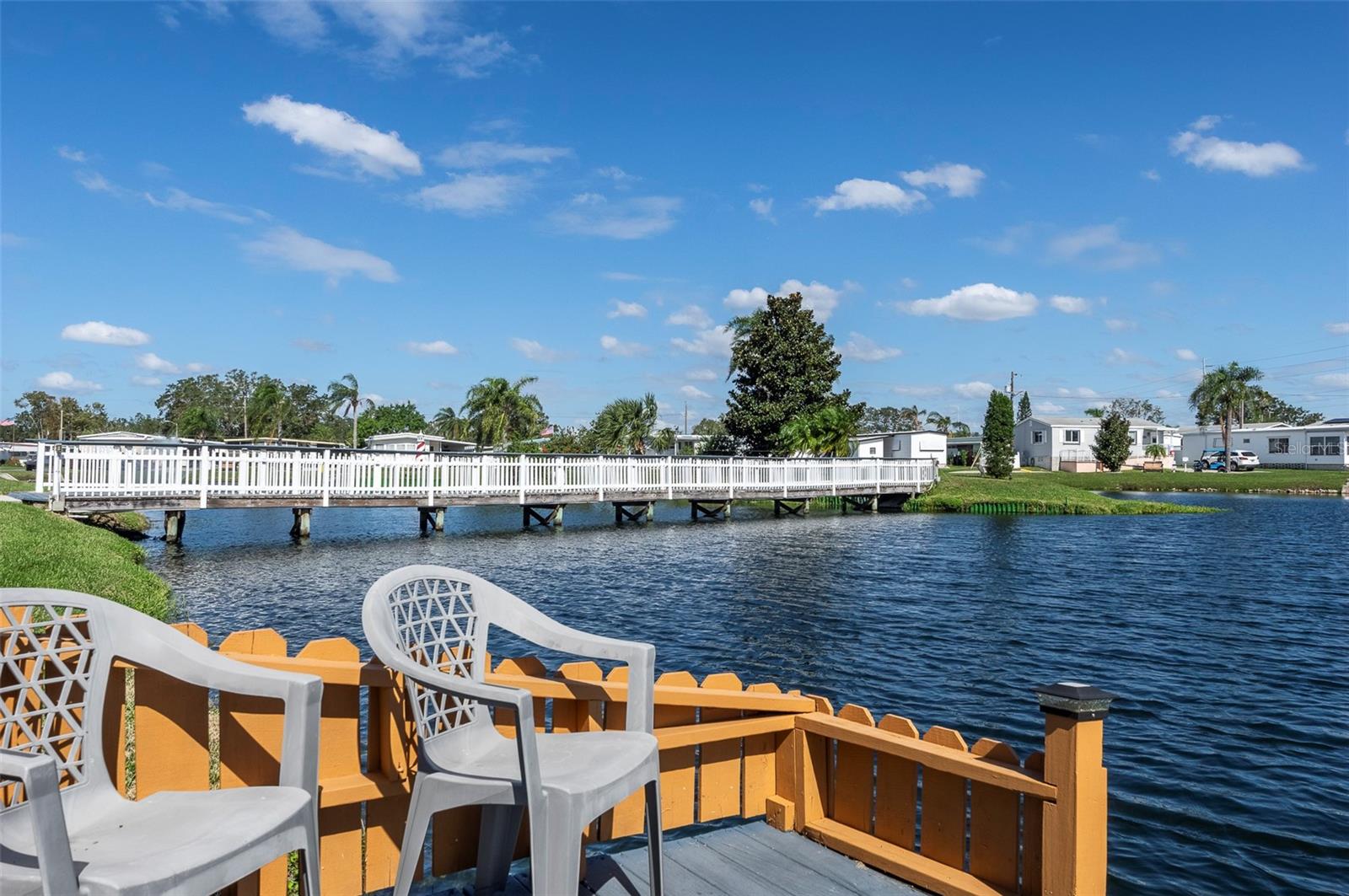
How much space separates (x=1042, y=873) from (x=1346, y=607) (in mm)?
13344

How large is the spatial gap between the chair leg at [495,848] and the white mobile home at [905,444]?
52.4 m

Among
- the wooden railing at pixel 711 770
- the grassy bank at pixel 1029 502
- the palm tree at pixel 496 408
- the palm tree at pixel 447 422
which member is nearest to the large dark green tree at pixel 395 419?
the palm tree at pixel 447 422

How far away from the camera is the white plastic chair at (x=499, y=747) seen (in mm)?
2289

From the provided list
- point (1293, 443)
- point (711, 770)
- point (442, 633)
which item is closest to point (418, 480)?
point (711, 770)

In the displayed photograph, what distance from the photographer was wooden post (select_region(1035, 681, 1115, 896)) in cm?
263

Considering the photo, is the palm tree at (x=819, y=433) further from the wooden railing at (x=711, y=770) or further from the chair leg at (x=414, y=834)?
the chair leg at (x=414, y=834)

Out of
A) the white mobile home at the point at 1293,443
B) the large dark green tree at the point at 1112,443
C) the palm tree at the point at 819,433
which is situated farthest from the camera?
the white mobile home at the point at 1293,443

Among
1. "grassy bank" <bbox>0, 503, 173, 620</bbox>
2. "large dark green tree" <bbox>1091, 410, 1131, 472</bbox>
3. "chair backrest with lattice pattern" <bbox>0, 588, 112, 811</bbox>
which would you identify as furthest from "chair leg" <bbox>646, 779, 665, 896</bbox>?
"large dark green tree" <bbox>1091, 410, 1131, 472</bbox>

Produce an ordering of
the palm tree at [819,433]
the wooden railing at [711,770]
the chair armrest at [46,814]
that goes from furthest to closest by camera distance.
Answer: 1. the palm tree at [819,433]
2. the wooden railing at [711,770]
3. the chair armrest at [46,814]

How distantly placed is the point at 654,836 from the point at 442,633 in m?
0.92

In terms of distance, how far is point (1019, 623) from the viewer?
38.0 feet

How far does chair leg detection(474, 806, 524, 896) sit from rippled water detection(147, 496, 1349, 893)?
349 cm

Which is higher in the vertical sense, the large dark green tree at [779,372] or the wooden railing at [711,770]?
the large dark green tree at [779,372]

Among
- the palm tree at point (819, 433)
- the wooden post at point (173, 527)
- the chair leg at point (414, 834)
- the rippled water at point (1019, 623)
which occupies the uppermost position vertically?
the palm tree at point (819, 433)
